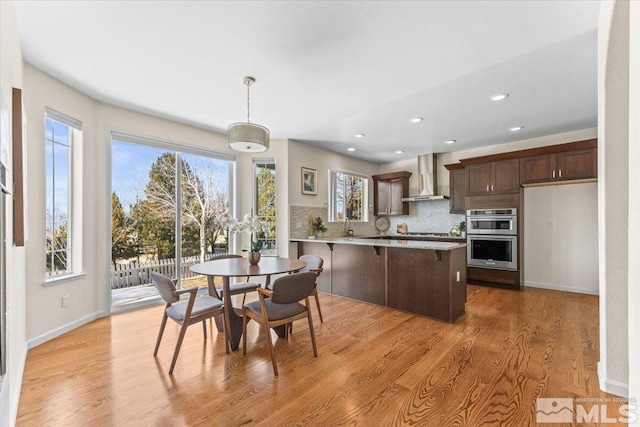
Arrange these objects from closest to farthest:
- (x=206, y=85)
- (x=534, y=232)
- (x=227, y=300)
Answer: (x=227, y=300)
(x=206, y=85)
(x=534, y=232)

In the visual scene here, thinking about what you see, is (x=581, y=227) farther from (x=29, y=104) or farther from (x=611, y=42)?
(x=29, y=104)

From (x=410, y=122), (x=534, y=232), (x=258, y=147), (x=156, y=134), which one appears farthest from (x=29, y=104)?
(x=534, y=232)

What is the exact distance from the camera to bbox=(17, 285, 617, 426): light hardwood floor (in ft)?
5.80

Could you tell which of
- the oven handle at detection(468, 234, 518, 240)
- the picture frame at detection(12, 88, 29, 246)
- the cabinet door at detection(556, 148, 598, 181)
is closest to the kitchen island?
the oven handle at detection(468, 234, 518, 240)

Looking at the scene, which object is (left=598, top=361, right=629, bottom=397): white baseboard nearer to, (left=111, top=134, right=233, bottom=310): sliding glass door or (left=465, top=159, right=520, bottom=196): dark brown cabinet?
(left=465, top=159, right=520, bottom=196): dark brown cabinet

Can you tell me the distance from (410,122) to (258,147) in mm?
2526

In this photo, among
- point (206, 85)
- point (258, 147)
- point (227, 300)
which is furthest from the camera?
point (206, 85)

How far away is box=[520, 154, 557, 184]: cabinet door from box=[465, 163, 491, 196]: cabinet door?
501 millimetres

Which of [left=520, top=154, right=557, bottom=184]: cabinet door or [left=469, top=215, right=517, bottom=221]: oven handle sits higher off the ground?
[left=520, top=154, right=557, bottom=184]: cabinet door

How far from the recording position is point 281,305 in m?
Result: 2.54

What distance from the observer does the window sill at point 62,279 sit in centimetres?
288

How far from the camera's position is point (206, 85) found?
3.04 meters

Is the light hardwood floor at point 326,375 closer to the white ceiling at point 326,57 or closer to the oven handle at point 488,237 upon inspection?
the oven handle at point 488,237

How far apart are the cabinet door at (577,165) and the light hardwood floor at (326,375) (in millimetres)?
2118
